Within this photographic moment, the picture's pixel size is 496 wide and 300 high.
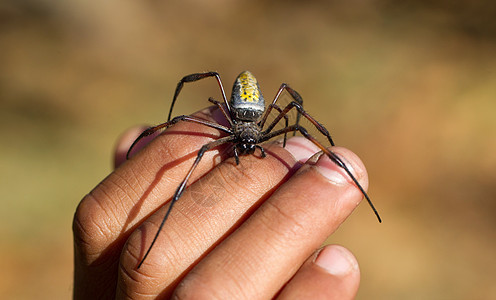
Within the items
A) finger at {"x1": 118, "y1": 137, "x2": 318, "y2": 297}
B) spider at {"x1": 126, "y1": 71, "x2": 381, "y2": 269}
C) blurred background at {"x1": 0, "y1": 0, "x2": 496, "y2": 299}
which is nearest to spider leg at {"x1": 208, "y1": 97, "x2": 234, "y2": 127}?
spider at {"x1": 126, "y1": 71, "x2": 381, "y2": 269}

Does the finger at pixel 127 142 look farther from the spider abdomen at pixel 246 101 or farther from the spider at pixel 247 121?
the spider abdomen at pixel 246 101

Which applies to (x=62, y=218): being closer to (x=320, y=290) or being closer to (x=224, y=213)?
(x=224, y=213)

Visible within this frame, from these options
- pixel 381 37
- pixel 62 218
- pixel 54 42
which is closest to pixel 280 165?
pixel 62 218

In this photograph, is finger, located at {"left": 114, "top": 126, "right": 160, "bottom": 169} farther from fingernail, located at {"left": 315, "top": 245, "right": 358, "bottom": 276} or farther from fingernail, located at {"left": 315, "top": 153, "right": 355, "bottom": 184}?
fingernail, located at {"left": 315, "top": 245, "right": 358, "bottom": 276}

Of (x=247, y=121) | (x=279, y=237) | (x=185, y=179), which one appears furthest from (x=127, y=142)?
(x=279, y=237)

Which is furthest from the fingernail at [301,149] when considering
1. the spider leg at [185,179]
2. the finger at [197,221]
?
the spider leg at [185,179]
